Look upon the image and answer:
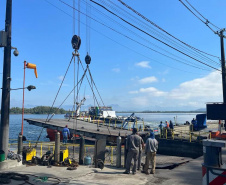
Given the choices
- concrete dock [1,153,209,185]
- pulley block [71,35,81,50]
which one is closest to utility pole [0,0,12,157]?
concrete dock [1,153,209,185]

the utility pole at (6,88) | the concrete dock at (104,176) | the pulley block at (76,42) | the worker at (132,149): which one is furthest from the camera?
the pulley block at (76,42)

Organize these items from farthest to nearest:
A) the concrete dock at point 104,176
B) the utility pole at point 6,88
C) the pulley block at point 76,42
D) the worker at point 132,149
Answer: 1. the pulley block at point 76,42
2. the utility pole at point 6,88
3. the worker at point 132,149
4. the concrete dock at point 104,176

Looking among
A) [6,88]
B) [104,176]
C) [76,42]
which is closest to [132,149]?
[104,176]

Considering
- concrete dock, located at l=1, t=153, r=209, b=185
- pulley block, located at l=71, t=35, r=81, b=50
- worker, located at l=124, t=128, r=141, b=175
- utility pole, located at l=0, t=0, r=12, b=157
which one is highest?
pulley block, located at l=71, t=35, r=81, b=50

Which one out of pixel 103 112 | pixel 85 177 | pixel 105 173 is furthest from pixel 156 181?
pixel 103 112

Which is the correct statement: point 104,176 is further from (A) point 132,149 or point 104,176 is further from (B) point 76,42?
(B) point 76,42

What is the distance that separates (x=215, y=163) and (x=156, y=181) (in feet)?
15.4

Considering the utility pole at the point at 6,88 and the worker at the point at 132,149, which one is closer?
the worker at the point at 132,149

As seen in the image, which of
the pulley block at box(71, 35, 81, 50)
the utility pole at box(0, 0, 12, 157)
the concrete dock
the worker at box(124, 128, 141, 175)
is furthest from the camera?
the pulley block at box(71, 35, 81, 50)

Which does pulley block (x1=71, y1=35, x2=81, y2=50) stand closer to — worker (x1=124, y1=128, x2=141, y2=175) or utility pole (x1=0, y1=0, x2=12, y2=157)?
utility pole (x1=0, y1=0, x2=12, y2=157)

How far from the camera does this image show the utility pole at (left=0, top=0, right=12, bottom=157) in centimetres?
945

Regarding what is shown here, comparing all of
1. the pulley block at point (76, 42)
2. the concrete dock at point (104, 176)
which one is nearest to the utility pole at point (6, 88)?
the concrete dock at point (104, 176)

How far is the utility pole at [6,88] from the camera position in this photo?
31.0 ft

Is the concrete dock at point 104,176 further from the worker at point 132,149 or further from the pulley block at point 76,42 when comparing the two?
the pulley block at point 76,42
